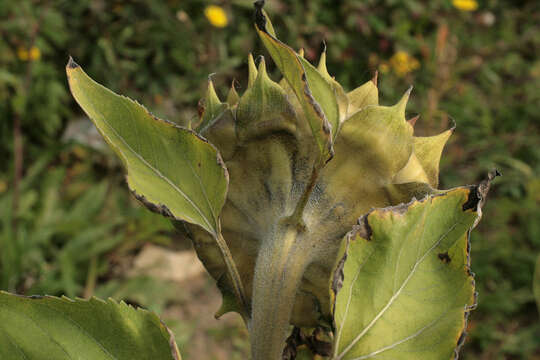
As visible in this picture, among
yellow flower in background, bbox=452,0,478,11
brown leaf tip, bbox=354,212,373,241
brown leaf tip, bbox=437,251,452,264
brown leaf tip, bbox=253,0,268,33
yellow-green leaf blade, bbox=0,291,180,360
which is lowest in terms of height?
yellow flower in background, bbox=452,0,478,11

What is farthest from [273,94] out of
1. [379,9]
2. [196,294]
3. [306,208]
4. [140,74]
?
[379,9]

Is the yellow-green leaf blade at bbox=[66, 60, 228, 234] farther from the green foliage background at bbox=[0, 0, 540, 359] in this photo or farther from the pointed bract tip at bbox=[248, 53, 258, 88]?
the green foliage background at bbox=[0, 0, 540, 359]

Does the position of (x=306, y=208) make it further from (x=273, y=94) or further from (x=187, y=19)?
(x=187, y=19)

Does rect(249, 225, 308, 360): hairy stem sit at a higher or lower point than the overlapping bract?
lower

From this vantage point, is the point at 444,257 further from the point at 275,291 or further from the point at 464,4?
the point at 464,4

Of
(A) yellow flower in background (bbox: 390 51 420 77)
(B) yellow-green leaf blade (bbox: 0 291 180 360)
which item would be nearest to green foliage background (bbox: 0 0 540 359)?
(A) yellow flower in background (bbox: 390 51 420 77)

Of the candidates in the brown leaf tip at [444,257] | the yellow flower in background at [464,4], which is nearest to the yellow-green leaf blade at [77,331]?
the brown leaf tip at [444,257]
